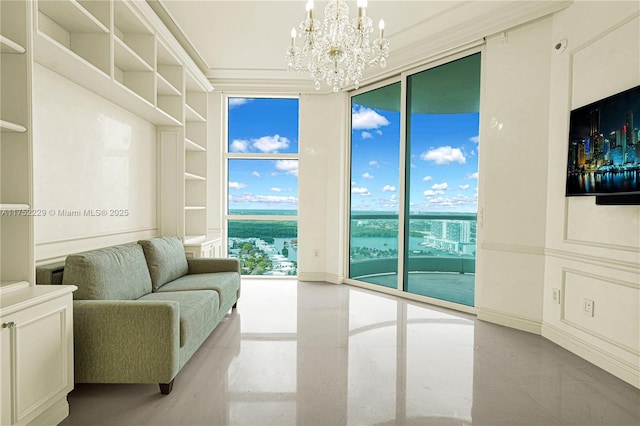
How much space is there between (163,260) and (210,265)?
0.69 metres

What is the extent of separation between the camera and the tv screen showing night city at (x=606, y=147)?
236cm

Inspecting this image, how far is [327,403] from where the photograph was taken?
6.89 ft

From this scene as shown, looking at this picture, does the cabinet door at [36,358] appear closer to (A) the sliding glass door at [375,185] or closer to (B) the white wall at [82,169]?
(B) the white wall at [82,169]

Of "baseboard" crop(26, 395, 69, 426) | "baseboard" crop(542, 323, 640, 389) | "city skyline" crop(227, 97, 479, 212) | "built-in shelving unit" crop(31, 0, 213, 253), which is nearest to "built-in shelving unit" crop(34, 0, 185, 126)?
"built-in shelving unit" crop(31, 0, 213, 253)

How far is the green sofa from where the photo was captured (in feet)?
6.84

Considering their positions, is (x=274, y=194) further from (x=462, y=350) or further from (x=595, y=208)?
(x=595, y=208)

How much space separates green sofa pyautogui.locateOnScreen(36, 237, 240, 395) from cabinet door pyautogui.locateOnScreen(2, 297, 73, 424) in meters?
0.15

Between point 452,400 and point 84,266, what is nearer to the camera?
point 452,400

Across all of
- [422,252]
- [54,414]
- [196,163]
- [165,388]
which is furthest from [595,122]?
[196,163]

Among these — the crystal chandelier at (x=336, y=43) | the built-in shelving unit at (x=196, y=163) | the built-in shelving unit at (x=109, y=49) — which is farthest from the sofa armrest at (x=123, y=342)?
the built-in shelving unit at (x=196, y=163)

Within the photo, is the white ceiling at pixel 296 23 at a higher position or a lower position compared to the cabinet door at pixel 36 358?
higher

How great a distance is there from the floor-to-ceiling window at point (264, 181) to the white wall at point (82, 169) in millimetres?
1903

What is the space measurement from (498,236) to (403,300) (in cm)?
147

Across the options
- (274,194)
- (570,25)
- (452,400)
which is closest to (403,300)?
(452,400)
